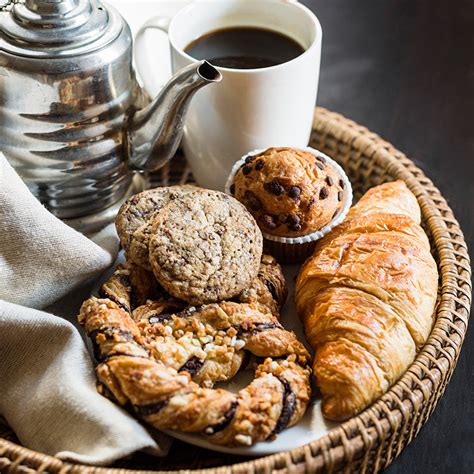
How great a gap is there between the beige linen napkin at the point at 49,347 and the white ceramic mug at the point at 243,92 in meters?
0.37

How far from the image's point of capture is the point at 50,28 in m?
1.59

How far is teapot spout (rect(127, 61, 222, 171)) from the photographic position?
1.62m

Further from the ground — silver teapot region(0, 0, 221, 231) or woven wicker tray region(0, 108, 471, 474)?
silver teapot region(0, 0, 221, 231)

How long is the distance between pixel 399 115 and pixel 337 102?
214 mm

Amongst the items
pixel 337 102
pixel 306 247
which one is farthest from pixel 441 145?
pixel 306 247

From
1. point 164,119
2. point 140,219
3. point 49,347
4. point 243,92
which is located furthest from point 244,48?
point 49,347

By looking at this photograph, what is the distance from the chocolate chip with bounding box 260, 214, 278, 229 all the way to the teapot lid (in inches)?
19.8

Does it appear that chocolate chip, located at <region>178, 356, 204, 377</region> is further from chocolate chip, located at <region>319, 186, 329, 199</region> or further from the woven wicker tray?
chocolate chip, located at <region>319, 186, 329, 199</region>

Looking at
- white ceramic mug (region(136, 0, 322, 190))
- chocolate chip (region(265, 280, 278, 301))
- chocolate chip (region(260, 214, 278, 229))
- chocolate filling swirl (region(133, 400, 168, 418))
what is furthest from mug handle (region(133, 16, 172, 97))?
chocolate filling swirl (region(133, 400, 168, 418))

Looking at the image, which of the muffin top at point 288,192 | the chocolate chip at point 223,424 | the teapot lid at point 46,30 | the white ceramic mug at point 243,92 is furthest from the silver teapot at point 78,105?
the chocolate chip at point 223,424

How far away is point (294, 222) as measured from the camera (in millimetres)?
1678

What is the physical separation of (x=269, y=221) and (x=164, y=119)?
1.07 feet

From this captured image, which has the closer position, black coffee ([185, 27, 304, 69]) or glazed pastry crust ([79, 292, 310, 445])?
glazed pastry crust ([79, 292, 310, 445])

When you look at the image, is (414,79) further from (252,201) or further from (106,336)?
(106,336)
